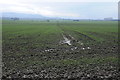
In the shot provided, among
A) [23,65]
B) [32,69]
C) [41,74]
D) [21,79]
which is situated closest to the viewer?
[21,79]

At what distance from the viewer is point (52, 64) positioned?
1052 centimetres

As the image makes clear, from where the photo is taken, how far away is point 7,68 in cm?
984

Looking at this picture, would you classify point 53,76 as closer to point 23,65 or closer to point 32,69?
point 32,69

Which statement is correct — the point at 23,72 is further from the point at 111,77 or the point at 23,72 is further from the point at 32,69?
the point at 111,77

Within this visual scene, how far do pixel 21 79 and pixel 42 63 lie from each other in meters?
2.79

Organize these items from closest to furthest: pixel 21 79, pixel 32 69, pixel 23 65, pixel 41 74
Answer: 1. pixel 21 79
2. pixel 41 74
3. pixel 32 69
4. pixel 23 65

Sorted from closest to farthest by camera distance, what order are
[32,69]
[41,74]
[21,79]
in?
1. [21,79]
2. [41,74]
3. [32,69]

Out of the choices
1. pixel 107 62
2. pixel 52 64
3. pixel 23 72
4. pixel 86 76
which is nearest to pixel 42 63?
pixel 52 64

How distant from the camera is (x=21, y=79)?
815 centimetres

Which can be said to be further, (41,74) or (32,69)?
(32,69)

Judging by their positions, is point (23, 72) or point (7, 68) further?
point (7, 68)

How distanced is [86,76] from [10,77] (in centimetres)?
424

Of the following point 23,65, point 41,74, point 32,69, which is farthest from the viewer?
point 23,65

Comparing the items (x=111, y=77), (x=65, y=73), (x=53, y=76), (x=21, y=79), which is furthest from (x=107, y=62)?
(x=21, y=79)
